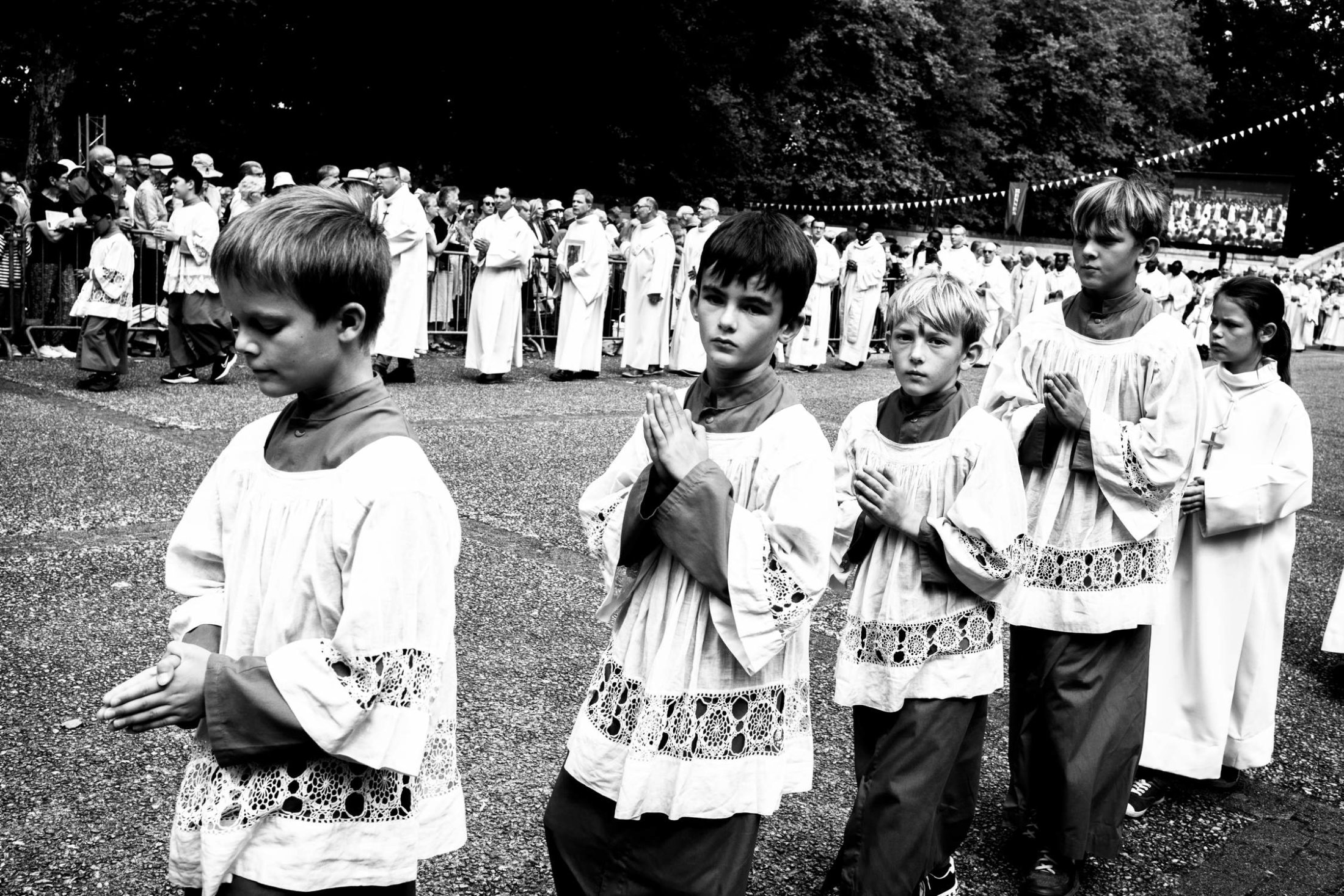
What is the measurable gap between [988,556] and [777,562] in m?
0.78

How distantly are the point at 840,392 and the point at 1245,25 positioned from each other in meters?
50.5

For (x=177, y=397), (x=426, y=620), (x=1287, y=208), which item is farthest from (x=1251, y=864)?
(x=1287, y=208)

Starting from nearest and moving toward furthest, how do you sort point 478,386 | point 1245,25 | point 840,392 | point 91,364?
point 91,364 → point 478,386 → point 840,392 → point 1245,25

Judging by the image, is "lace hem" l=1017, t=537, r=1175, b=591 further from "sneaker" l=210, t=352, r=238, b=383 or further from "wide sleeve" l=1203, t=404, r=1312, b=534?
"sneaker" l=210, t=352, r=238, b=383

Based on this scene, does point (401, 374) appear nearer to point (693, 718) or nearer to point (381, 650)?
point (693, 718)

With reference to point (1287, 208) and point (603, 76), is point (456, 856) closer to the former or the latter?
point (603, 76)

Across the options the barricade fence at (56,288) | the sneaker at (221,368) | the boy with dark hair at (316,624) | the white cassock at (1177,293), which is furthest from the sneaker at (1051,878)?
the white cassock at (1177,293)

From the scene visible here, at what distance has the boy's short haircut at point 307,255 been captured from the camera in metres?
1.97

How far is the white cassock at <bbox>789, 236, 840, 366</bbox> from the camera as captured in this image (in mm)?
18719

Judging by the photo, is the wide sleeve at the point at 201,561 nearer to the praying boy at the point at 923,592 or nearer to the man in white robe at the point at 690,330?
the praying boy at the point at 923,592

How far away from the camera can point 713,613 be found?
252 cm

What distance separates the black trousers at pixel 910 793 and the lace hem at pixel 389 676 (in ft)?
4.60

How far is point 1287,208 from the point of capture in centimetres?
4219

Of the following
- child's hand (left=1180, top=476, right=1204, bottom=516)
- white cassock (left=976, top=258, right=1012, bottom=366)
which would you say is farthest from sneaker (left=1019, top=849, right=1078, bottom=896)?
white cassock (left=976, top=258, right=1012, bottom=366)
